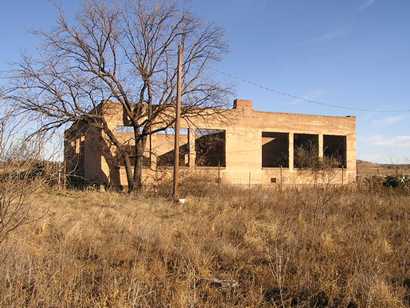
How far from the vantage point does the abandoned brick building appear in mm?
23969

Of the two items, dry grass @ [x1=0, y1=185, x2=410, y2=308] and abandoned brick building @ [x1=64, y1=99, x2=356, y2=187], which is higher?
abandoned brick building @ [x1=64, y1=99, x2=356, y2=187]

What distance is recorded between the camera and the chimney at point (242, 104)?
28.1 m

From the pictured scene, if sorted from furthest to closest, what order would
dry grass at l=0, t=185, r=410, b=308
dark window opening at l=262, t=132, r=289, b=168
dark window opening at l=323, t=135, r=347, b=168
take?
dark window opening at l=262, t=132, r=289, b=168, dark window opening at l=323, t=135, r=347, b=168, dry grass at l=0, t=185, r=410, b=308

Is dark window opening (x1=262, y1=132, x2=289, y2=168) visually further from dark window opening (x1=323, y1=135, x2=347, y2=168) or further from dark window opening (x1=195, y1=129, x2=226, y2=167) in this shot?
dark window opening (x1=195, y1=129, x2=226, y2=167)

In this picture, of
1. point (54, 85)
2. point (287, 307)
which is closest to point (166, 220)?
point (287, 307)

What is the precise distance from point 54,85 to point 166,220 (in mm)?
10611

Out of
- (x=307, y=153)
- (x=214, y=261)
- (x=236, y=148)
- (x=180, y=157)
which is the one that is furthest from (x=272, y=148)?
(x=214, y=261)

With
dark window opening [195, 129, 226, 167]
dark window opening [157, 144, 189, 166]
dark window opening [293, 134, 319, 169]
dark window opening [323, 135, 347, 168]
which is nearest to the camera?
dark window opening [195, 129, 226, 167]

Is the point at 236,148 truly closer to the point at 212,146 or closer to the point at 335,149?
the point at 212,146

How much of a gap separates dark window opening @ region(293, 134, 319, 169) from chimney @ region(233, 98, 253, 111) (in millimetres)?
6241

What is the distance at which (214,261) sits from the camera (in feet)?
20.3

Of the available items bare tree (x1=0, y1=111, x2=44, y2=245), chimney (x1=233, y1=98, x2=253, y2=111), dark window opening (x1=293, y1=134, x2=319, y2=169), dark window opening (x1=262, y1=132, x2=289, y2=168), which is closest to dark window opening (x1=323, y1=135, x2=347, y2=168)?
dark window opening (x1=293, y1=134, x2=319, y2=169)

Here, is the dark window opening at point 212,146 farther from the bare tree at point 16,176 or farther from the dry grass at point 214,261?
the bare tree at point 16,176

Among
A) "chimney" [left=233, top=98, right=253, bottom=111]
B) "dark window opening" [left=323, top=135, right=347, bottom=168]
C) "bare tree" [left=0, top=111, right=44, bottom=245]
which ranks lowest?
"bare tree" [left=0, top=111, right=44, bottom=245]
